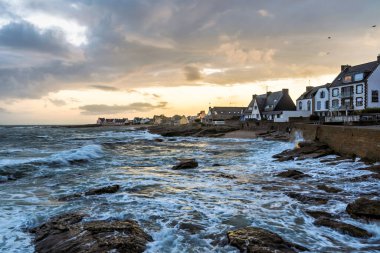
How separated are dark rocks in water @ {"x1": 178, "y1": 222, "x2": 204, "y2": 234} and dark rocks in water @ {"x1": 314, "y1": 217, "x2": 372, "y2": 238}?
104 inches

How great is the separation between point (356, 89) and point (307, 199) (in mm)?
39989

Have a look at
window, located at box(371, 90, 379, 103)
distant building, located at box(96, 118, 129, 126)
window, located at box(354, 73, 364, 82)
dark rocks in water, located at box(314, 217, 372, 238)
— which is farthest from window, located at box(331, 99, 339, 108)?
distant building, located at box(96, 118, 129, 126)

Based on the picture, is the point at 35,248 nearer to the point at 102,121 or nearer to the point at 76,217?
the point at 76,217

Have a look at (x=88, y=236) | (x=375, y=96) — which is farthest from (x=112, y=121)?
(x=88, y=236)

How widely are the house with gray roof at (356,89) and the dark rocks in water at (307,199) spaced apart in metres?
34.2

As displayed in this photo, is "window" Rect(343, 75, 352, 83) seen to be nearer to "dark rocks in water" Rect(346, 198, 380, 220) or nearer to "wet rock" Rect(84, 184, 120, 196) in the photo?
"dark rocks in water" Rect(346, 198, 380, 220)

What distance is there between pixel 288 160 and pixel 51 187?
12191mm

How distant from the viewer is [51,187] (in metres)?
11.8

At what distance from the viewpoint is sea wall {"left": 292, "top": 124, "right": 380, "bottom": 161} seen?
14.4 m

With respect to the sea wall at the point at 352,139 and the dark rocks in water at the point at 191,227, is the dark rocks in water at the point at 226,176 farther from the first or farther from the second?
the sea wall at the point at 352,139

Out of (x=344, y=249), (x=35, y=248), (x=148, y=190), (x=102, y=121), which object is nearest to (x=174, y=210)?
(x=148, y=190)

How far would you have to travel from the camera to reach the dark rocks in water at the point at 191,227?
6.82 metres

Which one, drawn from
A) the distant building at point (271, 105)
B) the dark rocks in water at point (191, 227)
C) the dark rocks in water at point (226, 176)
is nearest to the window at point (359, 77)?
the distant building at point (271, 105)

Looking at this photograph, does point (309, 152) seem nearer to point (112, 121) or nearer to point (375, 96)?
point (375, 96)
